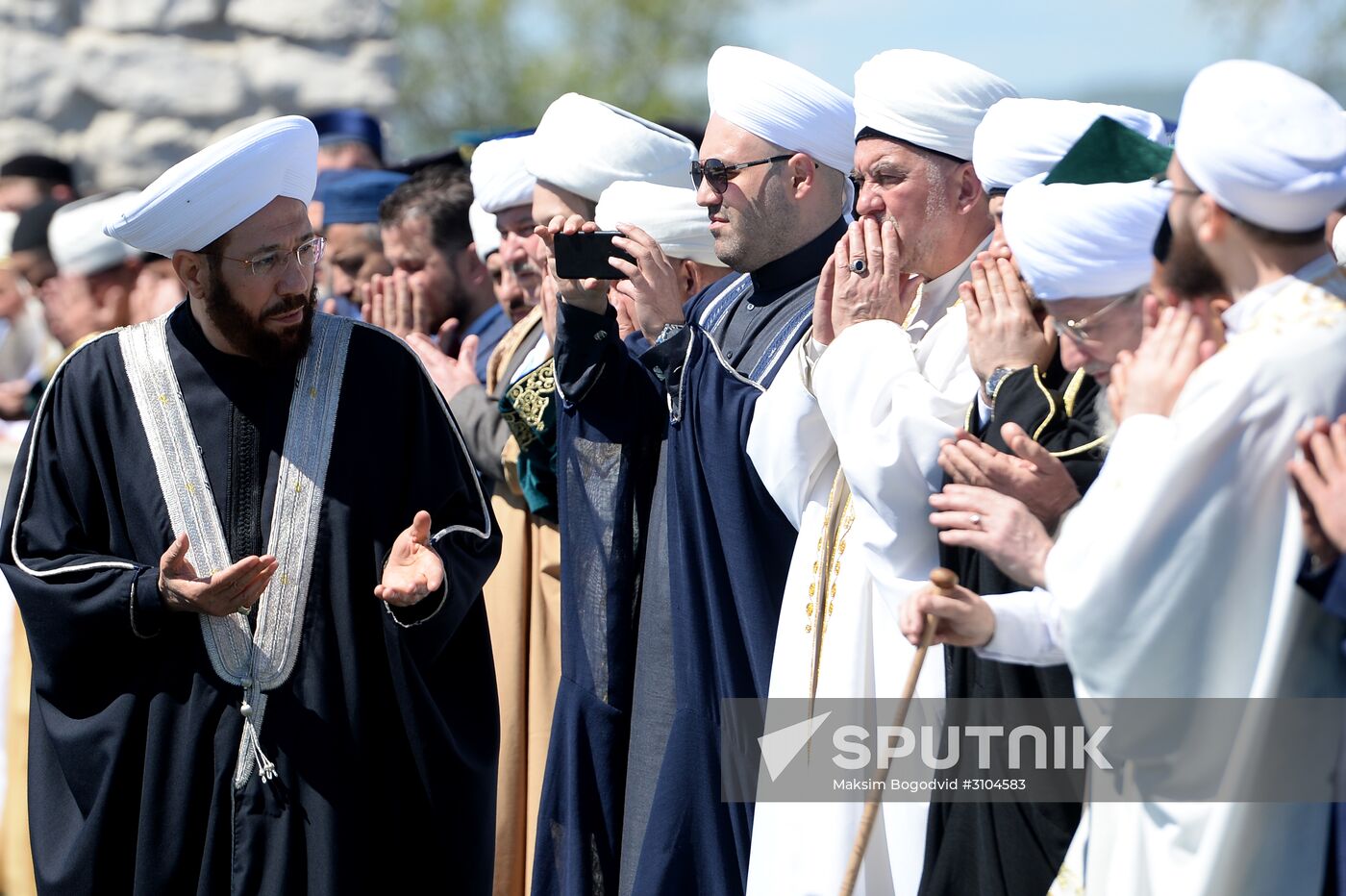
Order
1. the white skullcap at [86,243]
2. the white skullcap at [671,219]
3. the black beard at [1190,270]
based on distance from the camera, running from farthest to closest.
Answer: the white skullcap at [86,243] → the white skullcap at [671,219] → the black beard at [1190,270]

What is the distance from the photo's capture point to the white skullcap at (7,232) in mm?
7309

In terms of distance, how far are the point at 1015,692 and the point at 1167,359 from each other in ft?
2.73

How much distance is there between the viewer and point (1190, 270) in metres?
2.78

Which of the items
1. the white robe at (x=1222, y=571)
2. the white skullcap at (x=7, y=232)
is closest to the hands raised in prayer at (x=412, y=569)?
the white robe at (x=1222, y=571)

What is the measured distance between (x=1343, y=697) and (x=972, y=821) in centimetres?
84

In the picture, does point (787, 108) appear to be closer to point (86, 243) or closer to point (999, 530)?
point (999, 530)

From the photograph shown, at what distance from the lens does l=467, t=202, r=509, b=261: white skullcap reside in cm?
604

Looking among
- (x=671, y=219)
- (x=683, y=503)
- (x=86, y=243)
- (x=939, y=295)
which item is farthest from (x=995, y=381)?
(x=86, y=243)

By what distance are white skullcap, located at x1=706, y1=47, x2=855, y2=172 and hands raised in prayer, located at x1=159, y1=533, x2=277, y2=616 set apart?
154 centimetres

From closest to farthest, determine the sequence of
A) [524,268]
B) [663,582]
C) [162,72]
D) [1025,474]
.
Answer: [1025,474]
[663,582]
[524,268]
[162,72]

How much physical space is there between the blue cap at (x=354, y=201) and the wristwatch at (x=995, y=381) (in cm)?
394

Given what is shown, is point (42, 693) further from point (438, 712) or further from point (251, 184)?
point (251, 184)

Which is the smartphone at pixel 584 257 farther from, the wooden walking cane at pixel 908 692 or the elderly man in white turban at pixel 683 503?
the wooden walking cane at pixel 908 692

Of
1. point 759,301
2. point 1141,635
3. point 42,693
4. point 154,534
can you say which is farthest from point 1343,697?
point 42,693
